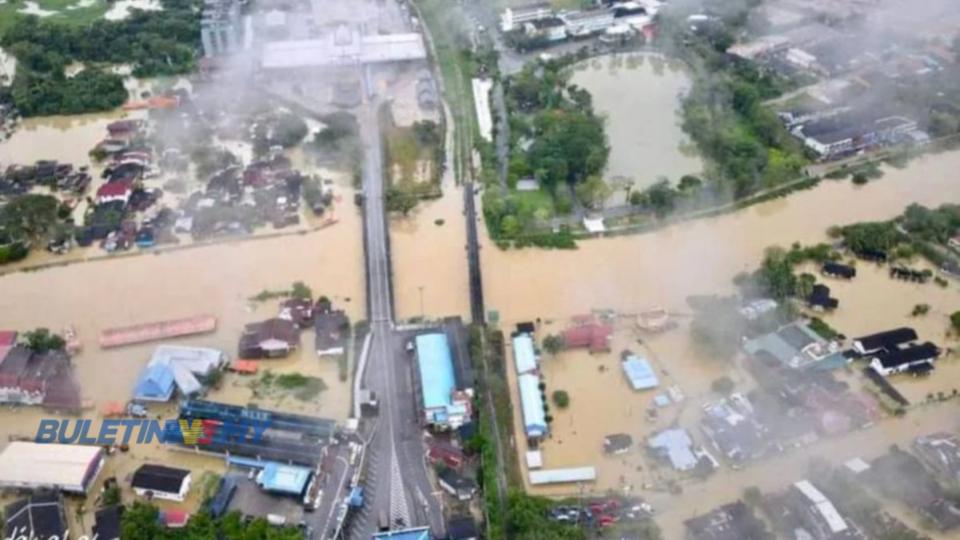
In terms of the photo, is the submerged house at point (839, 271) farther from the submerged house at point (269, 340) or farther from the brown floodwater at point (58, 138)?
the brown floodwater at point (58, 138)

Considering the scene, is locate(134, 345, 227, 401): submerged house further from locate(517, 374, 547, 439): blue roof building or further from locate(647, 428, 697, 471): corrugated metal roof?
locate(647, 428, 697, 471): corrugated metal roof

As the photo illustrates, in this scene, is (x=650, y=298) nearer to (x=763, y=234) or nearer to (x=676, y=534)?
(x=763, y=234)

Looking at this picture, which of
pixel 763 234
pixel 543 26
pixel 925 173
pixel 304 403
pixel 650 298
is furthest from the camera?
pixel 543 26

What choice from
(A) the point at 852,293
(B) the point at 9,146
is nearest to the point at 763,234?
(A) the point at 852,293

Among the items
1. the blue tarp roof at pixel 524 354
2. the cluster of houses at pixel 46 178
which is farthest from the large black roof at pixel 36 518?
the cluster of houses at pixel 46 178

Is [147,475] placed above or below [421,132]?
below

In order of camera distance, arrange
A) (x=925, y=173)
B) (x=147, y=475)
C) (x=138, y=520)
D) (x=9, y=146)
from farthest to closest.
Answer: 1. (x=9, y=146)
2. (x=925, y=173)
3. (x=147, y=475)
4. (x=138, y=520)

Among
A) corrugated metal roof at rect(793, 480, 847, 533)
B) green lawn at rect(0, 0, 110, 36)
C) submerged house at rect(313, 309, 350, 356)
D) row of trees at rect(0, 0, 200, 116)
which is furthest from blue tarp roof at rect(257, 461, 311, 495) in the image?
green lawn at rect(0, 0, 110, 36)

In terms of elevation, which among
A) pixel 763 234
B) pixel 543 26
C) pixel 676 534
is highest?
pixel 543 26
